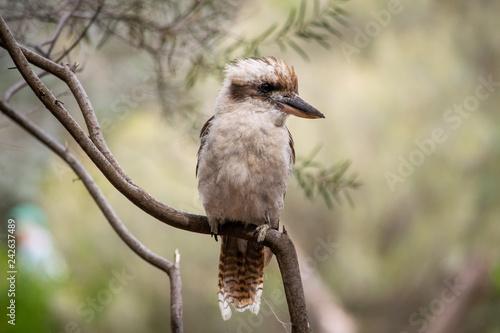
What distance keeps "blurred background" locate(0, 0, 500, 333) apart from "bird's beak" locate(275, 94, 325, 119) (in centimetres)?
107

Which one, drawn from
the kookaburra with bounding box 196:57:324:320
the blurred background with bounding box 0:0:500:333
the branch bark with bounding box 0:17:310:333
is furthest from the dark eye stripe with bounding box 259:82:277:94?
the blurred background with bounding box 0:0:500:333

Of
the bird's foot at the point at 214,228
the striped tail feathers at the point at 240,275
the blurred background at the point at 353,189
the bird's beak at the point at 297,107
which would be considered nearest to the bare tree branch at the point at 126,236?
the bird's foot at the point at 214,228

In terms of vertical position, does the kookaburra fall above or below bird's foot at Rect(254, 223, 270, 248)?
above

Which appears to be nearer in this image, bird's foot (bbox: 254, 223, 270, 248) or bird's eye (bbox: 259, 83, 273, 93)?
bird's foot (bbox: 254, 223, 270, 248)

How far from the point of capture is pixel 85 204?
247 centimetres

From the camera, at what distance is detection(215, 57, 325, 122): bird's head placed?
123 cm

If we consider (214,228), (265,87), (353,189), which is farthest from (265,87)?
(353,189)

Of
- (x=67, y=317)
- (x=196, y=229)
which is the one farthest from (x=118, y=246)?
(x=196, y=229)

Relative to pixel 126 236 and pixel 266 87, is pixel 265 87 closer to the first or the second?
pixel 266 87

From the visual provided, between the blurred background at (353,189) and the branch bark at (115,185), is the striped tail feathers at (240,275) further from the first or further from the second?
the blurred background at (353,189)

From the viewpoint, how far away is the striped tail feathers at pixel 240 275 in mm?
1420

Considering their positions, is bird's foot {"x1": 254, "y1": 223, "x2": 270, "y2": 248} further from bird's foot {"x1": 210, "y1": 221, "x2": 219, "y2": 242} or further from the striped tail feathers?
the striped tail feathers

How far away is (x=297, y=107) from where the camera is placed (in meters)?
1.20

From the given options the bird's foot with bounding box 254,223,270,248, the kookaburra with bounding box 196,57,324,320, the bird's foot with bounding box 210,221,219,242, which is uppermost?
the kookaburra with bounding box 196,57,324,320
